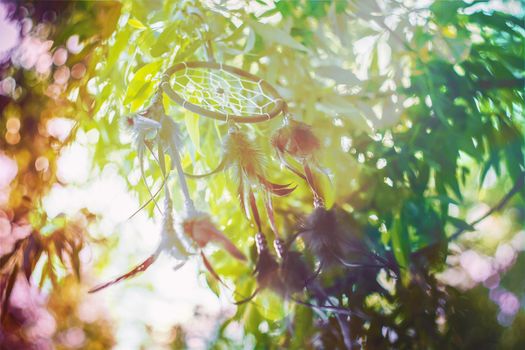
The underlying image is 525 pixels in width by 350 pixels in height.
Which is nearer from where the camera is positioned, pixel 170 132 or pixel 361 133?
pixel 170 132

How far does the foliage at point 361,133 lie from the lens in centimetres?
60

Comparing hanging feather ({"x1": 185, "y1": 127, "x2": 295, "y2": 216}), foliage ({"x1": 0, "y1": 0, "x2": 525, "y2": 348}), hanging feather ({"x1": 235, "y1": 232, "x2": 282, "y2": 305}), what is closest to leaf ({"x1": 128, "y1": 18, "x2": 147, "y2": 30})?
foliage ({"x1": 0, "y1": 0, "x2": 525, "y2": 348})

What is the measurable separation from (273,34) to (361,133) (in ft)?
0.59

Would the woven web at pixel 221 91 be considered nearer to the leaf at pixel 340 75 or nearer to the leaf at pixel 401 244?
the leaf at pixel 340 75

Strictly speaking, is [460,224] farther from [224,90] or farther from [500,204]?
[224,90]

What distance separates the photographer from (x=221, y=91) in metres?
0.60

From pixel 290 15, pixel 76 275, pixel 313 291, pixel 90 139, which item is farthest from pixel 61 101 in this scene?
pixel 313 291

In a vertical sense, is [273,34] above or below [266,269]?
above

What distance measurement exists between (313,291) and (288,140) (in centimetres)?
19

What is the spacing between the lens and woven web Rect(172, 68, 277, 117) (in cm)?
59

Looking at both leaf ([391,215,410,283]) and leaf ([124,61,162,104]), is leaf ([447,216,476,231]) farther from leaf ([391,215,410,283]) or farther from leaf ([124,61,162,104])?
leaf ([124,61,162,104])

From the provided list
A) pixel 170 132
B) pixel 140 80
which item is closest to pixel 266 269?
pixel 170 132

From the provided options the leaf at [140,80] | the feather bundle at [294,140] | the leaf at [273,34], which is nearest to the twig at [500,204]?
the feather bundle at [294,140]

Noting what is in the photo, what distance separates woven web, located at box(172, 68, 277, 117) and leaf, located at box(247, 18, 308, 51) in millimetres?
75
